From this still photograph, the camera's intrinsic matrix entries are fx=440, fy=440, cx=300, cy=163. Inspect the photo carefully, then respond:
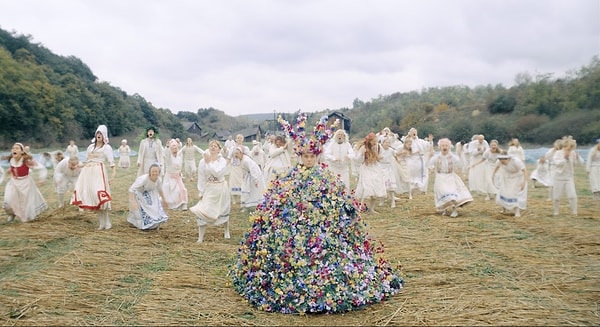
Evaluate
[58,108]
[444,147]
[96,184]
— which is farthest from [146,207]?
[58,108]

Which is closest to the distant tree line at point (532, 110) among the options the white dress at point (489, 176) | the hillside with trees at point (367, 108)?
the hillside with trees at point (367, 108)

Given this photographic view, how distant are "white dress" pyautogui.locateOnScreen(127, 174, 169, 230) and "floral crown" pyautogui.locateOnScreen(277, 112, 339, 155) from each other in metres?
4.04

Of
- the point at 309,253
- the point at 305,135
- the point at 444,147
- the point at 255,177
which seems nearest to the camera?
the point at 309,253

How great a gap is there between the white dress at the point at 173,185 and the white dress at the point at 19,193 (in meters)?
2.84

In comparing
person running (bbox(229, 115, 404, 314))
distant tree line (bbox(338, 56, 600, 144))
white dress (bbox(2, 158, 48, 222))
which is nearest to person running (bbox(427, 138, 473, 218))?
distant tree line (bbox(338, 56, 600, 144))

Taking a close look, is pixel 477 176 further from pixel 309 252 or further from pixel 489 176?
pixel 309 252

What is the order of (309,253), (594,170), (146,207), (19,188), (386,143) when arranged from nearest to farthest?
(309,253) → (146,207) → (19,188) → (594,170) → (386,143)

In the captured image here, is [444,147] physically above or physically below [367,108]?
below

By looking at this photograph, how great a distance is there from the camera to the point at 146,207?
8422mm

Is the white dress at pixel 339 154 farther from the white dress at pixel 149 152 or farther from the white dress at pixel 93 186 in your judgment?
the white dress at pixel 93 186

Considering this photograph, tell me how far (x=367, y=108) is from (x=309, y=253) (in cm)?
923

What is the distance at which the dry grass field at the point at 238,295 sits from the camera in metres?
4.36

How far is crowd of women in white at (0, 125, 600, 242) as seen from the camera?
8.09 metres

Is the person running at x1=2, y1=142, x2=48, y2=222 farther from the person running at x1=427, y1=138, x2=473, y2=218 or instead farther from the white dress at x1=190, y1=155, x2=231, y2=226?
the person running at x1=427, y1=138, x2=473, y2=218
